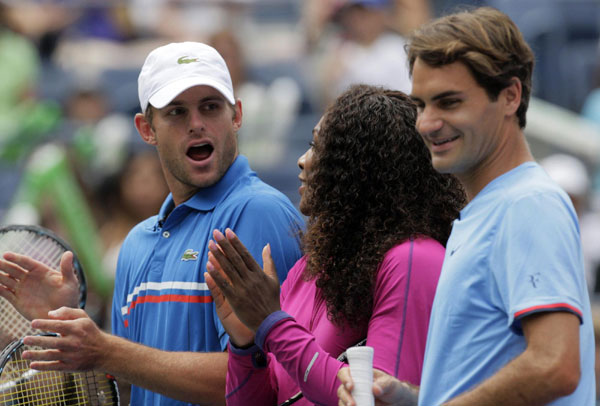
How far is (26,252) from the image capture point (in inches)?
139

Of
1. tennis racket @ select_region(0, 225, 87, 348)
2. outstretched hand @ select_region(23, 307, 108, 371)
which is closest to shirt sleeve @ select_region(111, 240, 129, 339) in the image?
tennis racket @ select_region(0, 225, 87, 348)

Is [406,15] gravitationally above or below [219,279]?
above

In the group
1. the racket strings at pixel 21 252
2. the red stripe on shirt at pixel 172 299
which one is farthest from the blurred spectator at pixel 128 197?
the red stripe on shirt at pixel 172 299

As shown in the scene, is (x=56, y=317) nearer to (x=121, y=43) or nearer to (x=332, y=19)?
(x=332, y=19)

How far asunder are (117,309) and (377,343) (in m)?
1.31

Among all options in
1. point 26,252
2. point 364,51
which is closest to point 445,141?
point 26,252

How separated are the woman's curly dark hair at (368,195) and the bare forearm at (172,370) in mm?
442

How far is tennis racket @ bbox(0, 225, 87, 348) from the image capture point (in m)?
3.37

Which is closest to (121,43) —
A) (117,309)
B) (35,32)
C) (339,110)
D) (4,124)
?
(35,32)

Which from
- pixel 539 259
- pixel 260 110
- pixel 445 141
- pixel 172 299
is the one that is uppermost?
pixel 260 110

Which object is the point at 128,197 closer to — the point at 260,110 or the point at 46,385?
the point at 260,110

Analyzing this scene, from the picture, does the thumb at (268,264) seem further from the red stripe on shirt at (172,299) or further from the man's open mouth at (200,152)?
the man's open mouth at (200,152)

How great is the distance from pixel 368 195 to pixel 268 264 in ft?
1.15

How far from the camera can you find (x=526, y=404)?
202 cm
